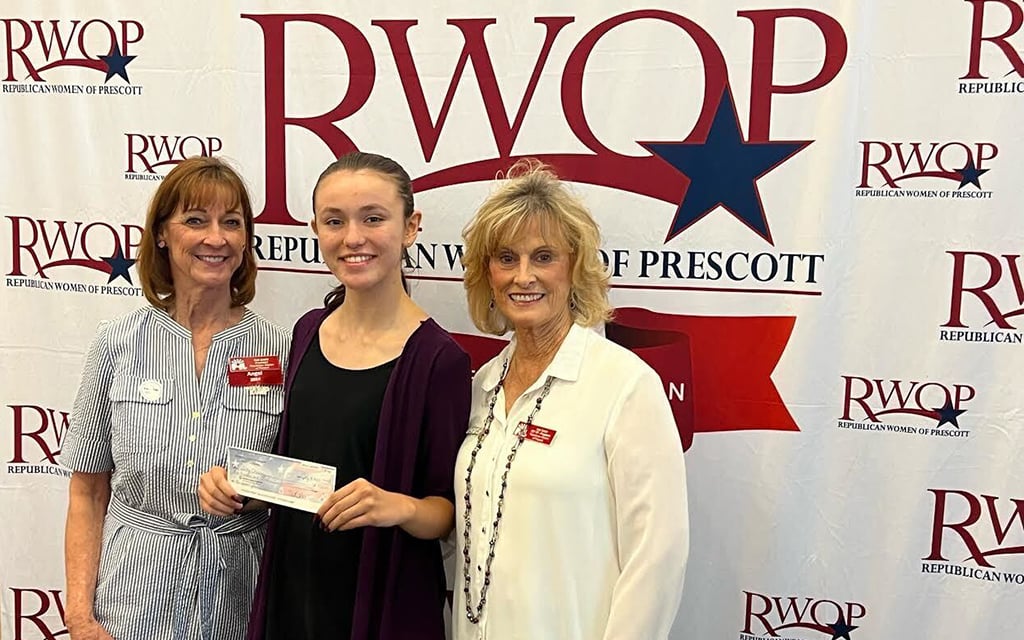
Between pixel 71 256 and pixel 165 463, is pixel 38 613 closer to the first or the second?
pixel 71 256

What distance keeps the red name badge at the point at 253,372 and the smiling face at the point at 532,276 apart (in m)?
0.47

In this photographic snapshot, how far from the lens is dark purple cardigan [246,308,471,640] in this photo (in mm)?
1501

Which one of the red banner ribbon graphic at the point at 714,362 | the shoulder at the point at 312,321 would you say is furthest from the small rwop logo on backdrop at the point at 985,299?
the shoulder at the point at 312,321

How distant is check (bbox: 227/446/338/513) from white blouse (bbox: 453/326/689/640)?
286mm

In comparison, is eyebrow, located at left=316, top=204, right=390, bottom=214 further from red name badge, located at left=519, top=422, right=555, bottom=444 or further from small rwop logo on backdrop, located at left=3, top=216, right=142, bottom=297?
small rwop logo on backdrop, located at left=3, top=216, right=142, bottom=297

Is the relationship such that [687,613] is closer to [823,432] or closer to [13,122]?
[823,432]

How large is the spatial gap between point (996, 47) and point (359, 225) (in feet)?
4.59

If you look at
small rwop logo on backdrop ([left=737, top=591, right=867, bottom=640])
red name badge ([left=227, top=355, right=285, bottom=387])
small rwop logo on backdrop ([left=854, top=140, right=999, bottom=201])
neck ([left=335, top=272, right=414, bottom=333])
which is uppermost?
small rwop logo on backdrop ([left=854, top=140, right=999, bottom=201])

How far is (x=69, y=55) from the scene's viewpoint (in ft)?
7.15

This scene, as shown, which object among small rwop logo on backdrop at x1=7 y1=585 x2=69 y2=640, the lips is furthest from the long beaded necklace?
small rwop logo on backdrop at x1=7 y1=585 x2=69 y2=640

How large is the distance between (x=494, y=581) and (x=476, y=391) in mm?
370

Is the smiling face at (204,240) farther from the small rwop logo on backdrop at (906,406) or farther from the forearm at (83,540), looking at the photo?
the small rwop logo on backdrop at (906,406)

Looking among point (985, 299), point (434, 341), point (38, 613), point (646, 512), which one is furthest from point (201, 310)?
point (985, 299)

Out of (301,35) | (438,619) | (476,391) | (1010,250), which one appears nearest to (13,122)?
(301,35)
